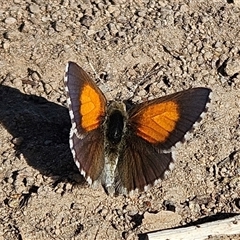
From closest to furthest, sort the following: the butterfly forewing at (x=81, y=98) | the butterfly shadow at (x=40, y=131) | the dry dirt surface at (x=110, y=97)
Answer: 1. the butterfly forewing at (x=81, y=98)
2. the dry dirt surface at (x=110, y=97)
3. the butterfly shadow at (x=40, y=131)

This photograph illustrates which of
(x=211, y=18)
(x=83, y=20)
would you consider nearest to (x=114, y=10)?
(x=83, y=20)

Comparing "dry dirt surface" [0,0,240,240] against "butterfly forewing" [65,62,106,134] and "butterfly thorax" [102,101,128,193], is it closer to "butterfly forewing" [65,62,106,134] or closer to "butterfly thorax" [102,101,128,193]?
"butterfly thorax" [102,101,128,193]

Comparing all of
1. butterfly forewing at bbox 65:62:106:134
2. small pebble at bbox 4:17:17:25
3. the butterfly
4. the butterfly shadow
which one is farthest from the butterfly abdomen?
small pebble at bbox 4:17:17:25

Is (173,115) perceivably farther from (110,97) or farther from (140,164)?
(110,97)

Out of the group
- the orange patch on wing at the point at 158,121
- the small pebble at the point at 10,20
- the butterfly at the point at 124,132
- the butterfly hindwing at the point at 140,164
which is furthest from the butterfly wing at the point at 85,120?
the small pebble at the point at 10,20

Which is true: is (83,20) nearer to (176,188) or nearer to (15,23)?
(15,23)

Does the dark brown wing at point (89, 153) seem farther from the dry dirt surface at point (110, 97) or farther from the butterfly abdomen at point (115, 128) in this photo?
the dry dirt surface at point (110, 97)
